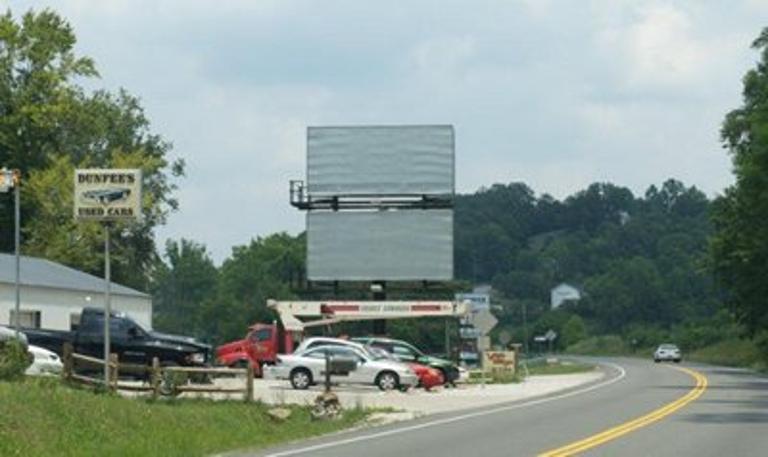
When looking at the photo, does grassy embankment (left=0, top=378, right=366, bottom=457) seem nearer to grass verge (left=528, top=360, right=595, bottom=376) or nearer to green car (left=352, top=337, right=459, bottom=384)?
green car (left=352, top=337, right=459, bottom=384)

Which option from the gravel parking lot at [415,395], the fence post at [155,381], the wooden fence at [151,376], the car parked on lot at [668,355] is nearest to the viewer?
the wooden fence at [151,376]

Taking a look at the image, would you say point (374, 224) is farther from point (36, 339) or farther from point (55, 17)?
point (36, 339)

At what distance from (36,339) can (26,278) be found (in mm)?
14086

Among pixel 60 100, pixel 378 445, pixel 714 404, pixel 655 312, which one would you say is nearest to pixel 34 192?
pixel 60 100

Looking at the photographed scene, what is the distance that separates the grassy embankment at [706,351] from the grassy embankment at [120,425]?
52.7 metres

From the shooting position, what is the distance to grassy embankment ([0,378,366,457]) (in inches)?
802

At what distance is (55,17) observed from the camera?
229 ft

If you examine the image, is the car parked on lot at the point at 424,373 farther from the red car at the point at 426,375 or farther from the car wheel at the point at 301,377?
the car wheel at the point at 301,377

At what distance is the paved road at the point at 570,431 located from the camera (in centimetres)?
2148

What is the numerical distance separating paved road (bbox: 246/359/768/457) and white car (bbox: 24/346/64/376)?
7.82 metres

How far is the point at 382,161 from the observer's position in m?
69.0

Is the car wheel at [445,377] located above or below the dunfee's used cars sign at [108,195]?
below

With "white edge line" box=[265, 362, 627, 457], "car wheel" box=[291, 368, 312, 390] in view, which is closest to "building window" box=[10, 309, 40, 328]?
"car wheel" box=[291, 368, 312, 390]

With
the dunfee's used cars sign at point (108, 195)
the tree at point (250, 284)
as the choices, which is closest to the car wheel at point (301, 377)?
the dunfee's used cars sign at point (108, 195)
